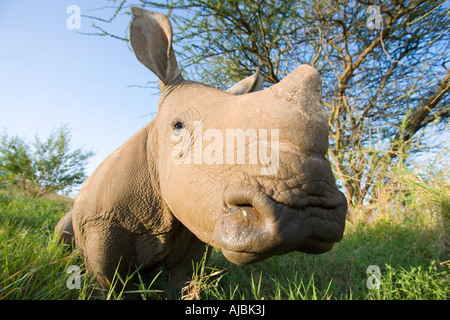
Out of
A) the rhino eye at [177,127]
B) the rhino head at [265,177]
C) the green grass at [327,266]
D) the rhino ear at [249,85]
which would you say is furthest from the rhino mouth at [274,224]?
the rhino ear at [249,85]

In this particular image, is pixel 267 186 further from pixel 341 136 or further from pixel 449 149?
pixel 341 136

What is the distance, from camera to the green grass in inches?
75.4

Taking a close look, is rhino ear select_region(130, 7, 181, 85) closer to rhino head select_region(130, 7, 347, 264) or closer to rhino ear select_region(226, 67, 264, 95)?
rhino ear select_region(226, 67, 264, 95)

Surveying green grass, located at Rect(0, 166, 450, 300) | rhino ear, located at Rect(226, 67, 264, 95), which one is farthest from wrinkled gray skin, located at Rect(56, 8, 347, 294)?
rhino ear, located at Rect(226, 67, 264, 95)

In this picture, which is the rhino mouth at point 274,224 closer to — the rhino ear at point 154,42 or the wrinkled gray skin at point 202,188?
the wrinkled gray skin at point 202,188

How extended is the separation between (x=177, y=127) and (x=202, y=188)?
2.06 ft

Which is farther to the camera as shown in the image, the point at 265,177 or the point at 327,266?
the point at 327,266

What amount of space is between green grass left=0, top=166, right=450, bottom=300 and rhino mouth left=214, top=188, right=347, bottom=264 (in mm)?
586

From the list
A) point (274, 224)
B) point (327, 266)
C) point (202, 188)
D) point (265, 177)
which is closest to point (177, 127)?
point (202, 188)

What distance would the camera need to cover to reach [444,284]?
2.34m

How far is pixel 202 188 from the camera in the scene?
1683 millimetres

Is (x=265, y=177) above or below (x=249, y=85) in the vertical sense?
below

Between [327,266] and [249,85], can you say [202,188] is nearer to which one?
[249,85]

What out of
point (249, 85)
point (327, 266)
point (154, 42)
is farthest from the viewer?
point (249, 85)
